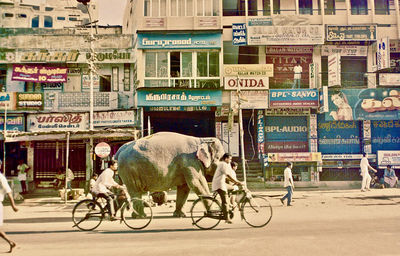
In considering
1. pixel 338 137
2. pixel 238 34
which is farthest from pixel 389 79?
pixel 238 34

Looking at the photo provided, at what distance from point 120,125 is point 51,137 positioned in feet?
18.2

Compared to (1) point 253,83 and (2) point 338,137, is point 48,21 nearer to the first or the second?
(1) point 253,83

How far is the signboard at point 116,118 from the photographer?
22422 mm

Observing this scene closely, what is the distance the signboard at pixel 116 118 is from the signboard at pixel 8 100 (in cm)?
496

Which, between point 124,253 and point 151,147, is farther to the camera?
point 151,147

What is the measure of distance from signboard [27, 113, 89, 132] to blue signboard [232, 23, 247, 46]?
32.8ft

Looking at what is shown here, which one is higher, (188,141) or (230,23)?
(230,23)

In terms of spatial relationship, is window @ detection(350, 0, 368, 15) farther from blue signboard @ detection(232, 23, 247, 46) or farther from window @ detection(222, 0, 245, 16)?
blue signboard @ detection(232, 23, 247, 46)

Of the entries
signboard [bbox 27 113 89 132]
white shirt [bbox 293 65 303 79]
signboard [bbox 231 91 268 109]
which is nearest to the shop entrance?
signboard [bbox 231 91 268 109]

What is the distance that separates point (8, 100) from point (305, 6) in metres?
19.4

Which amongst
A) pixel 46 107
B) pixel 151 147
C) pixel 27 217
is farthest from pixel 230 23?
pixel 27 217

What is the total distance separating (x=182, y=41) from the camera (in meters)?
22.0

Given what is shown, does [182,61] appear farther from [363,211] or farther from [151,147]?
[363,211]

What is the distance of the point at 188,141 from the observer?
11641mm
